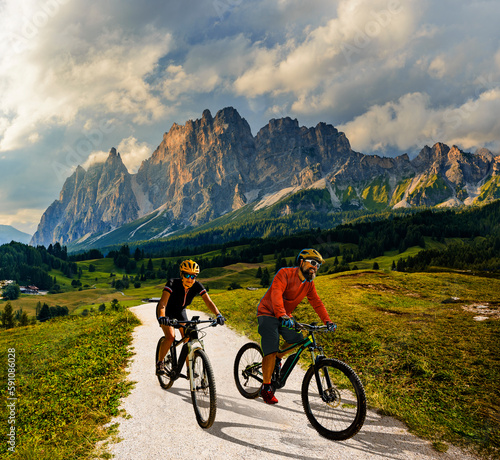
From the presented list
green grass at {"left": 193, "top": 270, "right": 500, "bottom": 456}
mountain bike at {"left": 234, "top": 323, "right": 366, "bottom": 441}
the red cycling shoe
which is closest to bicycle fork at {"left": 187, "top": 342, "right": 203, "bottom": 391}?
the red cycling shoe

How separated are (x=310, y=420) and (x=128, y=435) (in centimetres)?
454

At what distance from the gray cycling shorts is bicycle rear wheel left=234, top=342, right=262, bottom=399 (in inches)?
42.0

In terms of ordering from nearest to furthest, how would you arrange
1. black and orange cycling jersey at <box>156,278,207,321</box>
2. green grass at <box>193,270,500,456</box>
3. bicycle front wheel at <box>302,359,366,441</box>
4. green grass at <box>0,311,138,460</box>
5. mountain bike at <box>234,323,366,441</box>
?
mountain bike at <box>234,323,366,441</box>
bicycle front wheel at <box>302,359,366,441</box>
green grass at <box>0,311,138,460</box>
green grass at <box>193,270,500,456</box>
black and orange cycling jersey at <box>156,278,207,321</box>

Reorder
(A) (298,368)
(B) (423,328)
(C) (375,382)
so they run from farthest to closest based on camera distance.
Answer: (B) (423,328)
(A) (298,368)
(C) (375,382)

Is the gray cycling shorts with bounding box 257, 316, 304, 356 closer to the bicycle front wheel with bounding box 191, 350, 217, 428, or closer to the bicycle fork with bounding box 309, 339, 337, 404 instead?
the bicycle fork with bounding box 309, 339, 337, 404

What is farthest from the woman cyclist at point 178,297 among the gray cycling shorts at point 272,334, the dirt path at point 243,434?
the gray cycling shorts at point 272,334

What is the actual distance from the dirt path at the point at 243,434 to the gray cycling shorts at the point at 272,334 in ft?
6.07

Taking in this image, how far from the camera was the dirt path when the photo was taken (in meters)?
6.53

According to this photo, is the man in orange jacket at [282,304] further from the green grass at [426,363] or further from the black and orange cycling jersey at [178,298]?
the green grass at [426,363]

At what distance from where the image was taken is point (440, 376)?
11148mm

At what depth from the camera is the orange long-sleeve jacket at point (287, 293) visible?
814 centimetres

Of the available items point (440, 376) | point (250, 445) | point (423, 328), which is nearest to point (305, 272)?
point (250, 445)

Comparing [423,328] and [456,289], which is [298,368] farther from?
[456,289]

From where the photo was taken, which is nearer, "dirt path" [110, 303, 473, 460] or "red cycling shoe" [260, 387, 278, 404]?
"dirt path" [110, 303, 473, 460]
